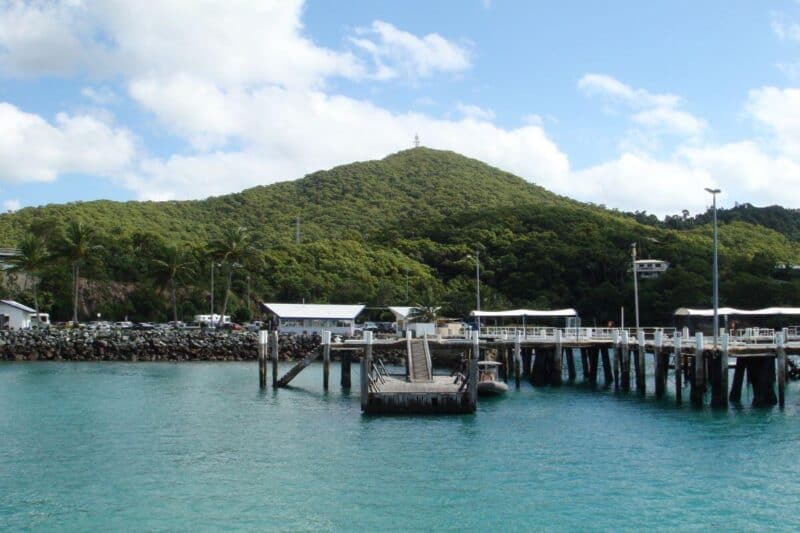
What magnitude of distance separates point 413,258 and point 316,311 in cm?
5123

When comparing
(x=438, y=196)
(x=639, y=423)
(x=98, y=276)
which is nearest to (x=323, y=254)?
(x=98, y=276)

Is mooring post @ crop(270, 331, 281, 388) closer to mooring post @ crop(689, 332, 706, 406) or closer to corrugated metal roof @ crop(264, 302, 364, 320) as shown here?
mooring post @ crop(689, 332, 706, 406)

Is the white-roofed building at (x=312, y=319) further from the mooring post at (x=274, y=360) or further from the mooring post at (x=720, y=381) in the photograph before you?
the mooring post at (x=720, y=381)

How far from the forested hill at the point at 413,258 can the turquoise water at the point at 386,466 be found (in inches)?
2014

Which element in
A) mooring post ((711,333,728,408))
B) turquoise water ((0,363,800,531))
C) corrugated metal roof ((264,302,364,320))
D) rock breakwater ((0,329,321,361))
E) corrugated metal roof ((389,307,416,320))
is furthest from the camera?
corrugated metal roof ((389,307,416,320))

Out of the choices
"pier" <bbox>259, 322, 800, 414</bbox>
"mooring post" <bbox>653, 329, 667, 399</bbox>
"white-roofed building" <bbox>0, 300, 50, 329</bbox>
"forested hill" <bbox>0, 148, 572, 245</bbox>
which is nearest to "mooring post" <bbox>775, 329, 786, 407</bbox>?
"pier" <bbox>259, 322, 800, 414</bbox>

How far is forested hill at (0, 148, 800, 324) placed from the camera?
4055 inches

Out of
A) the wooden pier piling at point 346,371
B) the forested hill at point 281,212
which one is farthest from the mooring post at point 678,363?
the forested hill at point 281,212

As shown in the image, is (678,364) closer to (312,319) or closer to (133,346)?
(312,319)

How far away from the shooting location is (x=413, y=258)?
5310 inches

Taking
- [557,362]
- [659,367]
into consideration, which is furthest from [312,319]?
[659,367]

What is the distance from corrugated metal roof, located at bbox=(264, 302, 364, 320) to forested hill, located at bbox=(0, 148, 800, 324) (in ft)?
30.7

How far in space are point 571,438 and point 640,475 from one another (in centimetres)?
677

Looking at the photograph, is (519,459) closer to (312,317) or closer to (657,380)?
(657,380)
